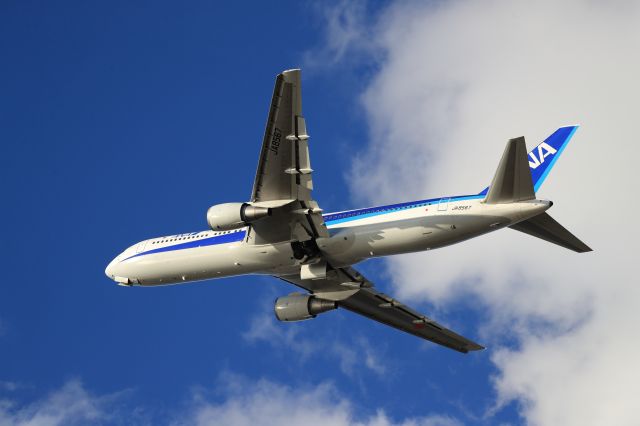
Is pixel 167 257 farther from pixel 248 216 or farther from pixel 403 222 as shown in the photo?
pixel 403 222

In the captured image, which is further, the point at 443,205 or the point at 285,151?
the point at 443,205

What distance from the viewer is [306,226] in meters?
40.9

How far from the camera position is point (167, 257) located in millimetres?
45219

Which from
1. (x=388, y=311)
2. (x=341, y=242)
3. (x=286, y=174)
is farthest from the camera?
(x=388, y=311)

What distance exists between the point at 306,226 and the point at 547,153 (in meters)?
10.1

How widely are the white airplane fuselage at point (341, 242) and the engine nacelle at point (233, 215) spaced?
3346 millimetres

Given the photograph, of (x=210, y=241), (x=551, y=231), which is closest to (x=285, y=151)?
(x=210, y=241)

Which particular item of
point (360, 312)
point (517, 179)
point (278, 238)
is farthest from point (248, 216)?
point (360, 312)

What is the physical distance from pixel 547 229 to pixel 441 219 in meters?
4.16

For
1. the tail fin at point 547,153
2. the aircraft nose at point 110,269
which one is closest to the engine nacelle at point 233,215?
the aircraft nose at point 110,269

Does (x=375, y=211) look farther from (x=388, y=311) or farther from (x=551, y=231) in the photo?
→ (x=388, y=311)

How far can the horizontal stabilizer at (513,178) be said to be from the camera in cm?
3550

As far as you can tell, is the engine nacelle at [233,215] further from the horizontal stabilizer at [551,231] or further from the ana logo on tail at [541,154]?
the ana logo on tail at [541,154]

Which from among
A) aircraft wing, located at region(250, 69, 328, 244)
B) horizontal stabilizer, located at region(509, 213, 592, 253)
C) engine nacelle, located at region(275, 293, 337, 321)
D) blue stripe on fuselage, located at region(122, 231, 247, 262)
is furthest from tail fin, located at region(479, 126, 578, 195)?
engine nacelle, located at region(275, 293, 337, 321)
